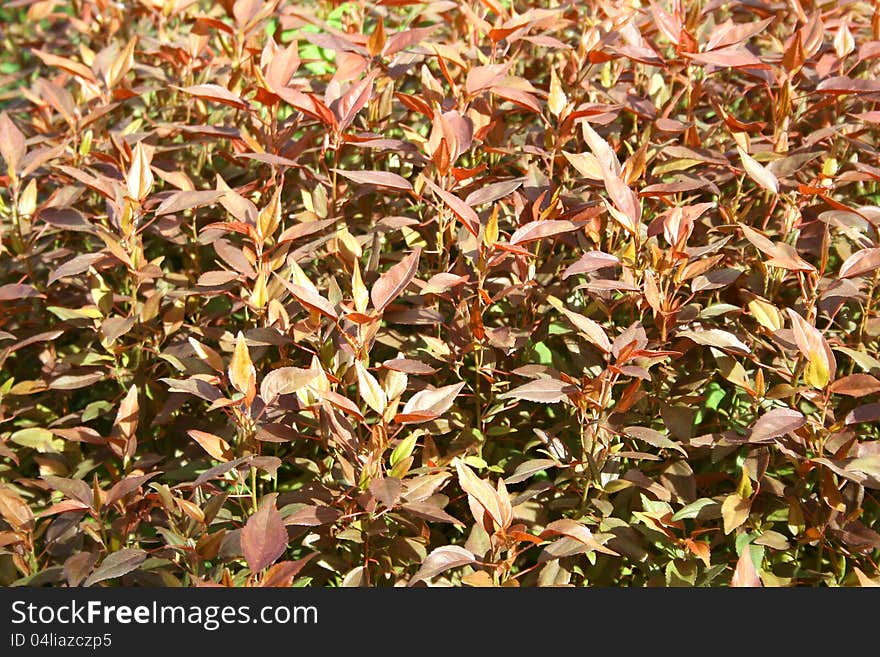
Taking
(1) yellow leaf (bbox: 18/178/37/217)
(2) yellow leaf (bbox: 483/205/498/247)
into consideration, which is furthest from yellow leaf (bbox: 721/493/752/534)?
(1) yellow leaf (bbox: 18/178/37/217)

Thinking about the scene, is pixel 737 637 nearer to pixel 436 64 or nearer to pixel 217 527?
pixel 217 527

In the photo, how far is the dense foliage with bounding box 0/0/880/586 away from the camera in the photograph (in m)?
1.66

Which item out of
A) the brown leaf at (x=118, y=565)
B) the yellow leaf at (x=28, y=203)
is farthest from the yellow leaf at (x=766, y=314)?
the yellow leaf at (x=28, y=203)

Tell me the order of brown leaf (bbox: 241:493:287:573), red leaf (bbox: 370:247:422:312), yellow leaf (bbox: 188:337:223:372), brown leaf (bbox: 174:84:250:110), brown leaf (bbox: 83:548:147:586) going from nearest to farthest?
brown leaf (bbox: 241:493:287:573), brown leaf (bbox: 83:548:147:586), red leaf (bbox: 370:247:422:312), yellow leaf (bbox: 188:337:223:372), brown leaf (bbox: 174:84:250:110)

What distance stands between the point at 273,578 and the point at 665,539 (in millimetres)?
690

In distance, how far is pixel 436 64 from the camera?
2.41 meters

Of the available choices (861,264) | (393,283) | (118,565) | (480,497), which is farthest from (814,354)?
(118,565)

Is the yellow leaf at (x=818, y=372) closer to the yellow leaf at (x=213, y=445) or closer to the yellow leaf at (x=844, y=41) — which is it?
the yellow leaf at (x=844, y=41)

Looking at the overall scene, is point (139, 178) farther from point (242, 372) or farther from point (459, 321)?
point (459, 321)

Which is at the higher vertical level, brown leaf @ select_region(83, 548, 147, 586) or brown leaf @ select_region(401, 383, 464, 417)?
brown leaf @ select_region(401, 383, 464, 417)

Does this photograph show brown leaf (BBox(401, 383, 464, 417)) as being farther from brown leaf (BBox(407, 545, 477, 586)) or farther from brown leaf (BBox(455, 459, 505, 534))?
→ brown leaf (BBox(407, 545, 477, 586))

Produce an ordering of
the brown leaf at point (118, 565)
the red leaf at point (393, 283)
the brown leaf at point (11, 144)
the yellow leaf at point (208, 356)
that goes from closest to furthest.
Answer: the brown leaf at point (118, 565) → the red leaf at point (393, 283) → the yellow leaf at point (208, 356) → the brown leaf at point (11, 144)

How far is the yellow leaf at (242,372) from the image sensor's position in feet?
5.27

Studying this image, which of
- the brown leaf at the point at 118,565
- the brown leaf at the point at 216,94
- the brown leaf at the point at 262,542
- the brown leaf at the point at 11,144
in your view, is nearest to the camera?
the brown leaf at the point at 262,542
